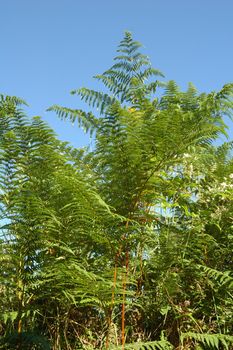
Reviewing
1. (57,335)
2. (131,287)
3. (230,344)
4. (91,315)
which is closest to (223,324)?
(230,344)

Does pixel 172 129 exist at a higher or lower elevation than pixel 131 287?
higher

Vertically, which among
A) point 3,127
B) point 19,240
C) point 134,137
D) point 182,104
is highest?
point 182,104

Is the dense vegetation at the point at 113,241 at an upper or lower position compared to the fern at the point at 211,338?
upper

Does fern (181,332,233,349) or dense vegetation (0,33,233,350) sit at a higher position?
dense vegetation (0,33,233,350)

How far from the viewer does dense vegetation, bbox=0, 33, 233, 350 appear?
2227 millimetres

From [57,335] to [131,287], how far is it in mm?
506

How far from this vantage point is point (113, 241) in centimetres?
225

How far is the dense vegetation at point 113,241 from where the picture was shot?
2227mm

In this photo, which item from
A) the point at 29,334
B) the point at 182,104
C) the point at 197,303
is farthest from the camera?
the point at 182,104

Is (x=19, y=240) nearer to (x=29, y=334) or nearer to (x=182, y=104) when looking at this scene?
(x=29, y=334)

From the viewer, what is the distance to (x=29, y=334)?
2.26m

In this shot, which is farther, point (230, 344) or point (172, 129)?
point (230, 344)

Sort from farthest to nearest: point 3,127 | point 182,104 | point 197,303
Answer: point 182,104 → point 197,303 → point 3,127

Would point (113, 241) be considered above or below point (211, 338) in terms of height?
above
